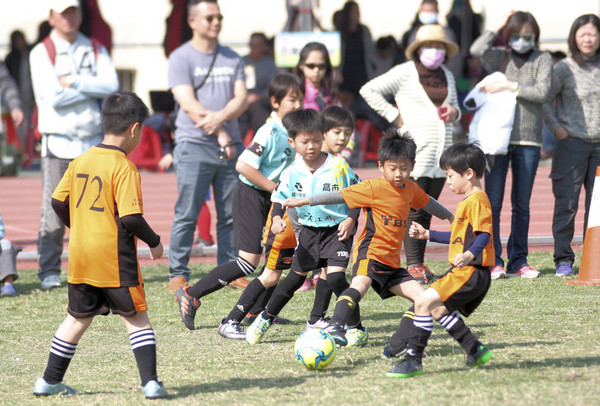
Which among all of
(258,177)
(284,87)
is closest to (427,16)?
(284,87)

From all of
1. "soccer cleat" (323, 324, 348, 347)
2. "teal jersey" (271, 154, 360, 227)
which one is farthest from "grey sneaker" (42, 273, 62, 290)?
"soccer cleat" (323, 324, 348, 347)

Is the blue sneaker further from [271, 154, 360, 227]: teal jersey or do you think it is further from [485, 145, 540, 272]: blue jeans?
[271, 154, 360, 227]: teal jersey

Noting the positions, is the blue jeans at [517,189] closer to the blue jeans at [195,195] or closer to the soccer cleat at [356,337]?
the blue jeans at [195,195]

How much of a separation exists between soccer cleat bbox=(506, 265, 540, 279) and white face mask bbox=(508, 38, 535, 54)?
1921mm

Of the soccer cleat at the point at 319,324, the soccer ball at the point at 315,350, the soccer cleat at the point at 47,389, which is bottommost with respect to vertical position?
the soccer cleat at the point at 47,389

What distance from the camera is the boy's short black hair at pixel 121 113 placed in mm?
4945

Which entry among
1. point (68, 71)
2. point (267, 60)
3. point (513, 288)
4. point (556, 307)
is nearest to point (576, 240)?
point (513, 288)

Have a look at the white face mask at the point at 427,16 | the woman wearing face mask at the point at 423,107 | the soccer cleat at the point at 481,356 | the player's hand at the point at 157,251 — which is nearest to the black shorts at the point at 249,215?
the woman wearing face mask at the point at 423,107

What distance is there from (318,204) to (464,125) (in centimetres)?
1263

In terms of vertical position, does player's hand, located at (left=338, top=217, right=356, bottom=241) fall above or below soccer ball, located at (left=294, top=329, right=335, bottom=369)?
above

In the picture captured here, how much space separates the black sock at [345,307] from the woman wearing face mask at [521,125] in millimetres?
3093

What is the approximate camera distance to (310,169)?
6.21m

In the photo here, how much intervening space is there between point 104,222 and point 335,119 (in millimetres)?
2107

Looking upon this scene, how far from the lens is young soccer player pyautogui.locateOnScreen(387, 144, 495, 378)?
16.5 feet
